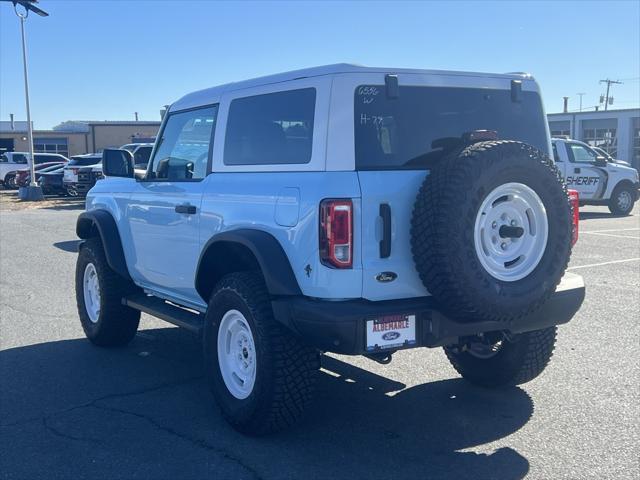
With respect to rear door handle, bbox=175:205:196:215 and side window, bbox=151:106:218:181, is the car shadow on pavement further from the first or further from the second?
side window, bbox=151:106:218:181

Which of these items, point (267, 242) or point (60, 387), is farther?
point (60, 387)

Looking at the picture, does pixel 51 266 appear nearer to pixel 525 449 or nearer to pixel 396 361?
pixel 396 361

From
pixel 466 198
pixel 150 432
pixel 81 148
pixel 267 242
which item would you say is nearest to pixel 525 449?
pixel 466 198

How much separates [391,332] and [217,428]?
54.9 inches

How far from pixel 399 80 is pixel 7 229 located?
1481 centimetres

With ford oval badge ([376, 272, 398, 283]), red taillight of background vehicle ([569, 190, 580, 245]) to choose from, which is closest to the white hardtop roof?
red taillight of background vehicle ([569, 190, 580, 245])

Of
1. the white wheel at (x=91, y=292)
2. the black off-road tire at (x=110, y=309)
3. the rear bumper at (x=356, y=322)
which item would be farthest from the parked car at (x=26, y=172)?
the rear bumper at (x=356, y=322)

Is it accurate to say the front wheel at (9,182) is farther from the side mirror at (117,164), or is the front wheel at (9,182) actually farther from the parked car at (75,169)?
the side mirror at (117,164)

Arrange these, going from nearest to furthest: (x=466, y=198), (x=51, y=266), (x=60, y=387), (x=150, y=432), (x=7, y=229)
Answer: (x=466, y=198)
(x=150, y=432)
(x=60, y=387)
(x=51, y=266)
(x=7, y=229)

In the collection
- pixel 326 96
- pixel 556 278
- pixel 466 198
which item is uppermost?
A: pixel 326 96

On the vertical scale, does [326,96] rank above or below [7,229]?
above

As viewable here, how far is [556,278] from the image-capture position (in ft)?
13.7

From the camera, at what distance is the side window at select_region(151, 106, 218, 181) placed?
17.5 ft

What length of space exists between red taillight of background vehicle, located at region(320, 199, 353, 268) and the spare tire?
353 mm
